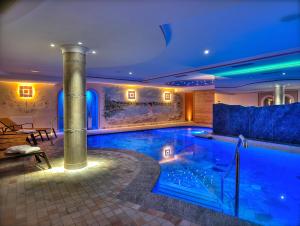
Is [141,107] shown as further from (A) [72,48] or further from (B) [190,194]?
(B) [190,194]

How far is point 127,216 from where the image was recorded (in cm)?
254

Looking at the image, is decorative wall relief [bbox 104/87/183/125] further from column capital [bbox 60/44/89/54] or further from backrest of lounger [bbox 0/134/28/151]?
column capital [bbox 60/44/89/54]

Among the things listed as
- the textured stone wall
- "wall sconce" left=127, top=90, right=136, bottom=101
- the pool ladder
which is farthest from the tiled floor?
"wall sconce" left=127, top=90, right=136, bottom=101

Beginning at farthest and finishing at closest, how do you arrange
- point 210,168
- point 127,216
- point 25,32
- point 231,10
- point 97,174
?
point 210,168 < point 97,174 < point 25,32 < point 231,10 < point 127,216

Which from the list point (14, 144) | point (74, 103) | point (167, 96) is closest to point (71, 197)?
point (74, 103)

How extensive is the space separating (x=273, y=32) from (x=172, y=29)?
2.16 m

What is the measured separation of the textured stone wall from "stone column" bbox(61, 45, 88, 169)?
24.0 ft

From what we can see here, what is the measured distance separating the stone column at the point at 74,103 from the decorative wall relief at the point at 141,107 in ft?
26.8

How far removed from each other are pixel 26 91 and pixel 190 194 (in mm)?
10149

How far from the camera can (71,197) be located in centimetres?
309

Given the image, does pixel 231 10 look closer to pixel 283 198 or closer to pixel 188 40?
pixel 188 40

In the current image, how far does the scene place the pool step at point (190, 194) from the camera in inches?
131

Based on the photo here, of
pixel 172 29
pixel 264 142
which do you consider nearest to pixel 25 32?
pixel 172 29

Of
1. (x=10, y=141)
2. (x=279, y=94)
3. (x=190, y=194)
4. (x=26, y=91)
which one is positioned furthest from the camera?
(x=279, y=94)
